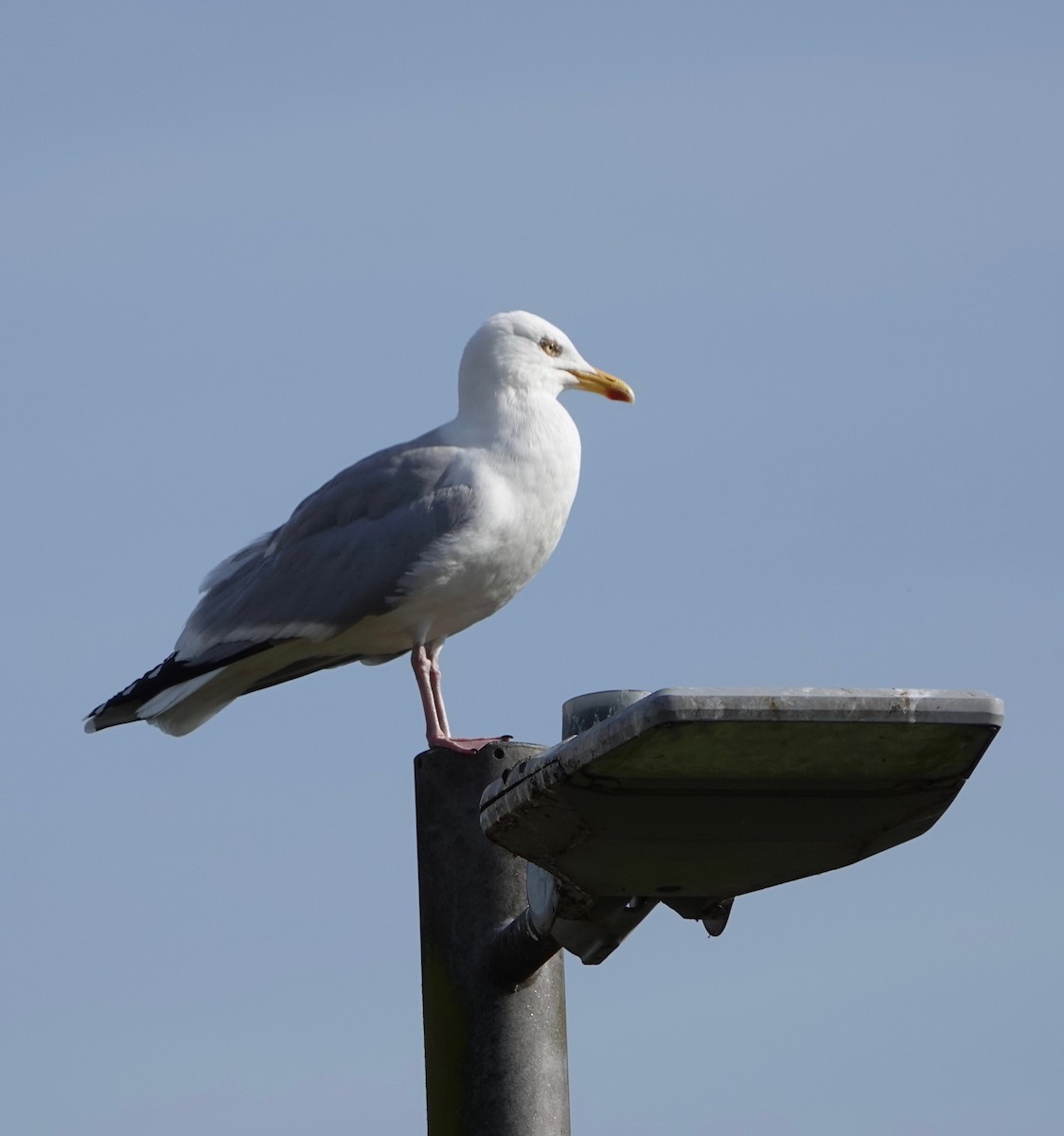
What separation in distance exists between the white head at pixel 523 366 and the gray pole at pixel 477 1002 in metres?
3.81

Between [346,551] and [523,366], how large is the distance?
1.19 m

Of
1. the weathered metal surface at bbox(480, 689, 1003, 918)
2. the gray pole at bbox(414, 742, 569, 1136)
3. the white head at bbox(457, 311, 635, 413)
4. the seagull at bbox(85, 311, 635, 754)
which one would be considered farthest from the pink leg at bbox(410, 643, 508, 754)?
the weathered metal surface at bbox(480, 689, 1003, 918)

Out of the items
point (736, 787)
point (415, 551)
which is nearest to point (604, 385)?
point (415, 551)

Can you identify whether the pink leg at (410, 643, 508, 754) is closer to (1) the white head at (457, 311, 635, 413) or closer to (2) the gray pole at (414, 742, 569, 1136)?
(1) the white head at (457, 311, 635, 413)

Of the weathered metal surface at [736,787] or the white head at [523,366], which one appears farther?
the white head at [523,366]

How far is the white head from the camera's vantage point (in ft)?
29.0

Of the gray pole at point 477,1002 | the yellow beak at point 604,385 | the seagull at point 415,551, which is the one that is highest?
the yellow beak at point 604,385

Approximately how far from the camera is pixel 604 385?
9.23 meters

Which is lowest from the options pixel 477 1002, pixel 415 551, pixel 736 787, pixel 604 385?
pixel 477 1002

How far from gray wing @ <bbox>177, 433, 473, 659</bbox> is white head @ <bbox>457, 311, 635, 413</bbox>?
0.37 metres

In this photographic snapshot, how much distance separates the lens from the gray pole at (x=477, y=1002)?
16.4 ft

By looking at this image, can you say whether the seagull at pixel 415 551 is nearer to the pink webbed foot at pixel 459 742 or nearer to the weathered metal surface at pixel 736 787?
the pink webbed foot at pixel 459 742

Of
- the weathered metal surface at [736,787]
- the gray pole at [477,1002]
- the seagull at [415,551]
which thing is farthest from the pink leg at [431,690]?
the weathered metal surface at [736,787]

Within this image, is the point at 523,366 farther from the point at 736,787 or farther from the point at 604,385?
the point at 736,787
